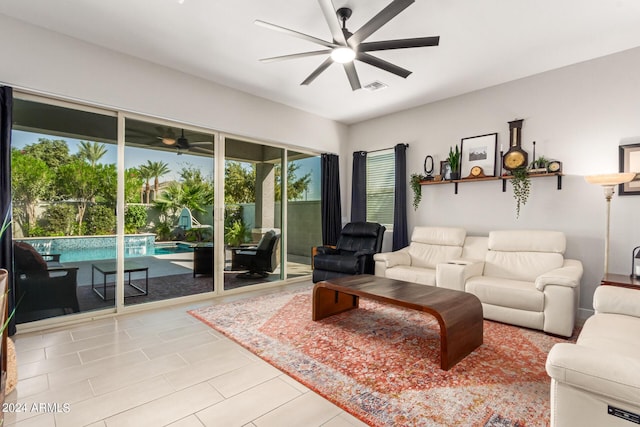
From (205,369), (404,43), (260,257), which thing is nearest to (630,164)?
(404,43)

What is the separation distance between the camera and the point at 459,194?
4.54 m

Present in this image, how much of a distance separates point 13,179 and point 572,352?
14.4 feet

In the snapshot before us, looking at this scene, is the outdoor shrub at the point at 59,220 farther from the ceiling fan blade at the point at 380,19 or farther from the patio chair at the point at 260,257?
the ceiling fan blade at the point at 380,19

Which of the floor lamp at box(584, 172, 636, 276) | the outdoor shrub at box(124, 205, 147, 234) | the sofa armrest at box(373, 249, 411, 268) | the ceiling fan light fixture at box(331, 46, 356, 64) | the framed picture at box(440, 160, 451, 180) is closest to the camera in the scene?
the ceiling fan light fixture at box(331, 46, 356, 64)

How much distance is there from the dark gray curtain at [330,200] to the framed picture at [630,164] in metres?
3.80

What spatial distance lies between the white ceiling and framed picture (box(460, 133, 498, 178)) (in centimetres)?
73

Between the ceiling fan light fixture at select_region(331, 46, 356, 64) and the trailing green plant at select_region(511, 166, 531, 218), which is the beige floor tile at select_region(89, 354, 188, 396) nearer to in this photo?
the ceiling fan light fixture at select_region(331, 46, 356, 64)

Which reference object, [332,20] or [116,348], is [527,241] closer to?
[332,20]

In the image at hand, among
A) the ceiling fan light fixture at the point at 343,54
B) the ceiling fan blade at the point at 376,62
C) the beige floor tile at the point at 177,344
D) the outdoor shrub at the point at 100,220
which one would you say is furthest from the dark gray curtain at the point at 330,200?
the outdoor shrub at the point at 100,220

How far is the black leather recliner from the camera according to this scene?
14.4ft

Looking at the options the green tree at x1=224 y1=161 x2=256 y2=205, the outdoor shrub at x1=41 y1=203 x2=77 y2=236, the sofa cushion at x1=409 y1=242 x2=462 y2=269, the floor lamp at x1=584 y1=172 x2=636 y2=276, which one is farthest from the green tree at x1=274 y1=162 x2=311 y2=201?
the floor lamp at x1=584 y1=172 x2=636 y2=276

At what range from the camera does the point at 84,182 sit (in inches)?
130

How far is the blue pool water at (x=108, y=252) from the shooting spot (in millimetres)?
3248

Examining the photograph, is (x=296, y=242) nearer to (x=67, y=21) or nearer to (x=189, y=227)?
(x=189, y=227)
